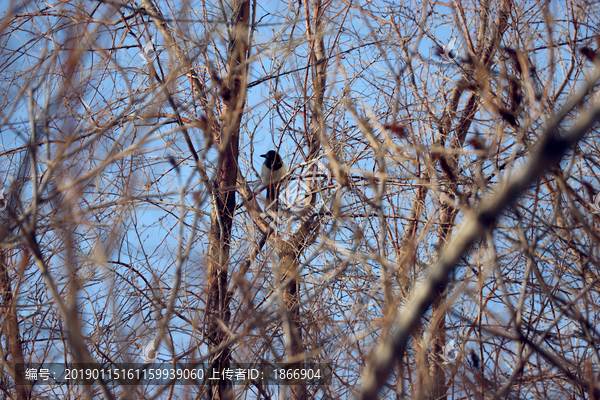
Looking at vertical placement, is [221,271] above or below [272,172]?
below

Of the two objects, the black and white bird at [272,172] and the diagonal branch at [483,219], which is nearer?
the diagonal branch at [483,219]

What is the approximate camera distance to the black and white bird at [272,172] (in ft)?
14.2

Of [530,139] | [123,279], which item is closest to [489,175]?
[530,139]

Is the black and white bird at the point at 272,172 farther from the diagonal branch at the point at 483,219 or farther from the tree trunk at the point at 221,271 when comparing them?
the diagonal branch at the point at 483,219

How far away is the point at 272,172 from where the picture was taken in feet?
13.7

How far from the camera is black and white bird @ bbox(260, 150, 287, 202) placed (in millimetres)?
4340

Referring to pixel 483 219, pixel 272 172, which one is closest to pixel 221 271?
pixel 272 172

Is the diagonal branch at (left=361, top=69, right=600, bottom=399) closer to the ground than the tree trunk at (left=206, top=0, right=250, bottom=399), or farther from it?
closer to the ground

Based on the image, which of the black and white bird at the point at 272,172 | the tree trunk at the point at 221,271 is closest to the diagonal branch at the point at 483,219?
the tree trunk at the point at 221,271

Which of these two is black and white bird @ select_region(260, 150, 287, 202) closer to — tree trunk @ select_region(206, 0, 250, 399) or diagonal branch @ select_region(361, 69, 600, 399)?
tree trunk @ select_region(206, 0, 250, 399)

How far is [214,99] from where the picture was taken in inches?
172

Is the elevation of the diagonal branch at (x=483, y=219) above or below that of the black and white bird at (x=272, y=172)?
below

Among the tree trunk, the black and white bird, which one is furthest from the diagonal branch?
the black and white bird

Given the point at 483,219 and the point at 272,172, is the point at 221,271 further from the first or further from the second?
the point at 483,219
